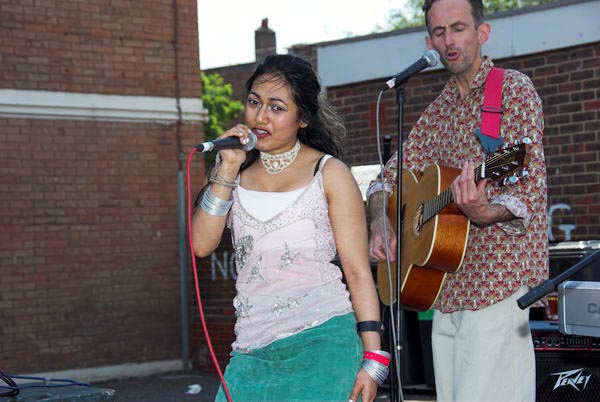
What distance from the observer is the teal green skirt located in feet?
11.3

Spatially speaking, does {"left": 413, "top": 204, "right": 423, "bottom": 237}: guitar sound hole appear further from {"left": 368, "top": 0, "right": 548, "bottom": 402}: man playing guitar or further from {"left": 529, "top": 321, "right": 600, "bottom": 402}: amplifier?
{"left": 529, "top": 321, "right": 600, "bottom": 402}: amplifier

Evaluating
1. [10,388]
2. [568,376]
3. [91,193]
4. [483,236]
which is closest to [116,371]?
[91,193]

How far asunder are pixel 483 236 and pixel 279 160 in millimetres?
926

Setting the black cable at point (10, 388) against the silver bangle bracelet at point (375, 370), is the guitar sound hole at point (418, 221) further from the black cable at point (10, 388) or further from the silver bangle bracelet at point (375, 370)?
the black cable at point (10, 388)

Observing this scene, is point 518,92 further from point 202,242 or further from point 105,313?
point 105,313

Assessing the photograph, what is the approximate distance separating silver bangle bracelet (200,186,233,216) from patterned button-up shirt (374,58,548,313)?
101 centimetres

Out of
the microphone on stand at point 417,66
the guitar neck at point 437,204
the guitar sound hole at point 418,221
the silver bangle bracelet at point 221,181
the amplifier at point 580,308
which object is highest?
the microphone on stand at point 417,66

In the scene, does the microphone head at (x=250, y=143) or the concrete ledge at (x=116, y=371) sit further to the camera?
the concrete ledge at (x=116, y=371)

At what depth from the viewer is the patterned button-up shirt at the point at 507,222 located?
3.97 m

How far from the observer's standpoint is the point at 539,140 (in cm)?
404

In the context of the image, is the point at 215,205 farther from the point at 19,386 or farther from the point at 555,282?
the point at 555,282

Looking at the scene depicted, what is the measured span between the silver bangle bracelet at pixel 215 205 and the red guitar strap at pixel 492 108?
1080 millimetres

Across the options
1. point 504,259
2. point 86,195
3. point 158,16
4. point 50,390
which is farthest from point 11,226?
point 504,259

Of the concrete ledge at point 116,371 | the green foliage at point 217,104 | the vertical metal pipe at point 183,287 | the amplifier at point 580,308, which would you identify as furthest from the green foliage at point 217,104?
the amplifier at point 580,308
